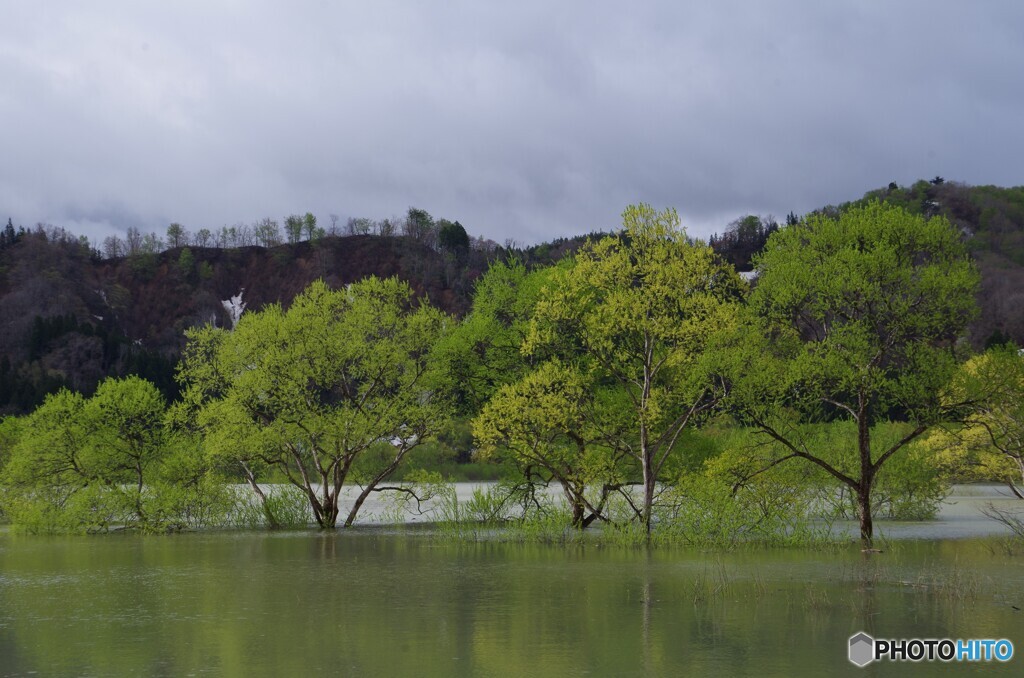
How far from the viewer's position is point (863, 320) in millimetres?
42062

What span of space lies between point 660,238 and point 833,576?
19.4m

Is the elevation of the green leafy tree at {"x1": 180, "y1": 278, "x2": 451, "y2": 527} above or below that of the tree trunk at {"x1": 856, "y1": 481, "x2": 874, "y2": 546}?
above

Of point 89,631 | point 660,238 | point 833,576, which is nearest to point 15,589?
point 89,631

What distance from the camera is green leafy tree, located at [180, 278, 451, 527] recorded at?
54.6 m

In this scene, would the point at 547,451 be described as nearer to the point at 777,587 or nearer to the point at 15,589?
the point at 777,587

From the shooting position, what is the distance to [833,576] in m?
32.6

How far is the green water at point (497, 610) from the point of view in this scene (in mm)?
20156

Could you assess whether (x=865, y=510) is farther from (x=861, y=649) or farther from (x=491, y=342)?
(x=861, y=649)

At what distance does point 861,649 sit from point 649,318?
2694 centimetres

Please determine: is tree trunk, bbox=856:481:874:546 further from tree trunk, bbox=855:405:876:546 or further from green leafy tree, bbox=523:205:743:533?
green leafy tree, bbox=523:205:743:533
